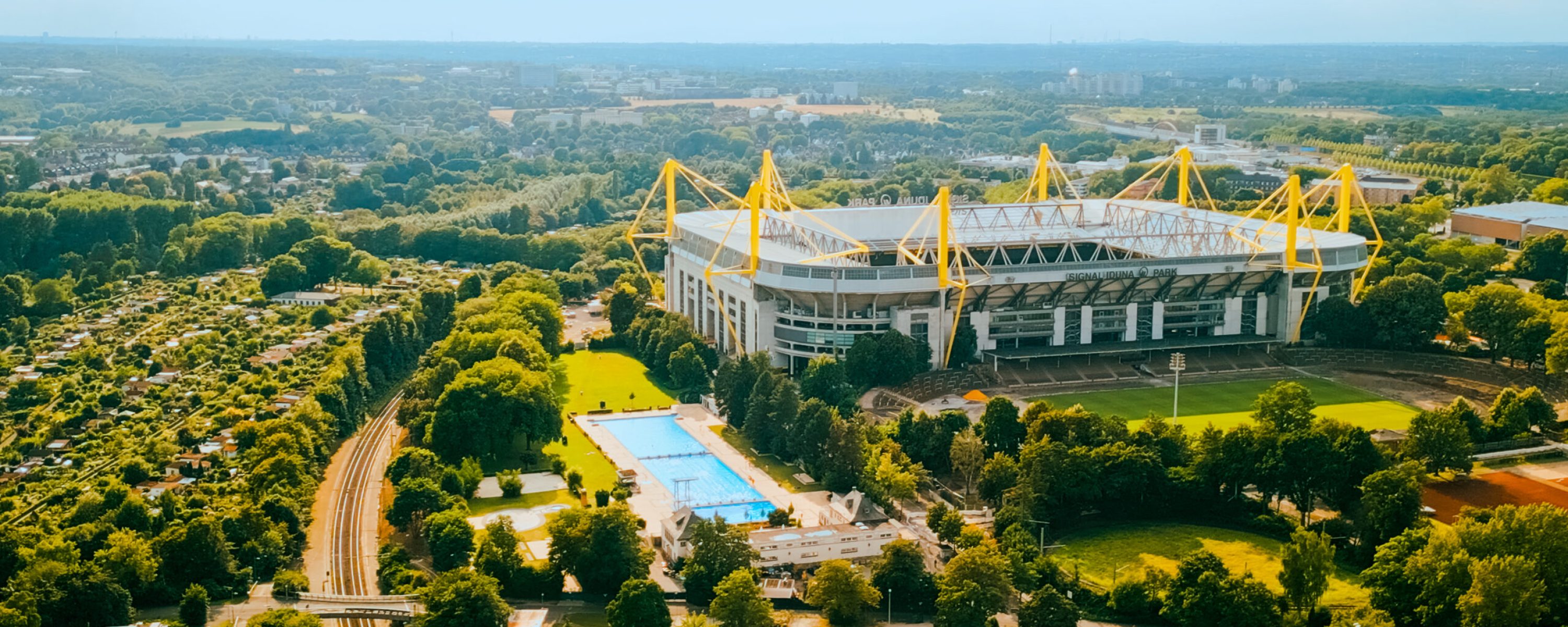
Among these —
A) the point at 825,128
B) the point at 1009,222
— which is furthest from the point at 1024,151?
the point at 1009,222

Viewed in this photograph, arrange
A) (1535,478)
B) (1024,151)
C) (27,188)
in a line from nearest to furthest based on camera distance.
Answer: (1535,478), (27,188), (1024,151)

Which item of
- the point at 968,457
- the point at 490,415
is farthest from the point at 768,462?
the point at 490,415

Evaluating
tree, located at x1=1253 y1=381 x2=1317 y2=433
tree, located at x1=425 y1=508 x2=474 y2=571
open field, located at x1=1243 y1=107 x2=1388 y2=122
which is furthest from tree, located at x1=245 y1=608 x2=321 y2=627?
open field, located at x1=1243 y1=107 x2=1388 y2=122

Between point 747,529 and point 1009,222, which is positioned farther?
point 1009,222

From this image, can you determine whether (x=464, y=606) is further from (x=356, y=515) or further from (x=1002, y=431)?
(x=1002, y=431)

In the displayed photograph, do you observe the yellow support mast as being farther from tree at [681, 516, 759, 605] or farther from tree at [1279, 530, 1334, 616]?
tree at [681, 516, 759, 605]

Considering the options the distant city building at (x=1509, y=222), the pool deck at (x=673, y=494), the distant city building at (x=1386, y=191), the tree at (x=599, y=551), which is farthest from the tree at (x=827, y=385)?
the distant city building at (x=1386, y=191)

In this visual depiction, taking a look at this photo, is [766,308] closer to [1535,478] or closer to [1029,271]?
[1029,271]
